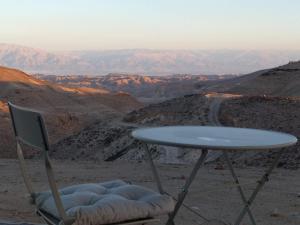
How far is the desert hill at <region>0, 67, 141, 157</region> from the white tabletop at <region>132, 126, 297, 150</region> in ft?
92.6

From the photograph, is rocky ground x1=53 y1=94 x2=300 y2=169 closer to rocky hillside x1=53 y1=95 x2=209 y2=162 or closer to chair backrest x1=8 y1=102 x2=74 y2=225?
rocky hillside x1=53 y1=95 x2=209 y2=162

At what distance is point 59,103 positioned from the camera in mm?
55344

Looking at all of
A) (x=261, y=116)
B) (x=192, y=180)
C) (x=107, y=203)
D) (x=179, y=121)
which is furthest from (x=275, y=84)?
(x=107, y=203)

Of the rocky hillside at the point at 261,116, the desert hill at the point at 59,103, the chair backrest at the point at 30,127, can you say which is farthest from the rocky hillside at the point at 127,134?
the chair backrest at the point at 30,127

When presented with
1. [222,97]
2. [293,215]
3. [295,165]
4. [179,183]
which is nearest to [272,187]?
[179,183]

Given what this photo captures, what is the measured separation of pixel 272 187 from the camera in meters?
8.91

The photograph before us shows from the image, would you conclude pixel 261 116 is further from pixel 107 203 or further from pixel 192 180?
pixel 107 203

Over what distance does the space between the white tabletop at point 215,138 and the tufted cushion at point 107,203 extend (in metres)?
0.37

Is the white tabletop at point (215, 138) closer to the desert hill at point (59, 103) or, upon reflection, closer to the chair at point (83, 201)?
the chair at point (83, 201)

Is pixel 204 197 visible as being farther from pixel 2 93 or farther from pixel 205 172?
pixel 2 93

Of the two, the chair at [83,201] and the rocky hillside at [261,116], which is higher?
the chair at [83,201]

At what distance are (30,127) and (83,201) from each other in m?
0.71

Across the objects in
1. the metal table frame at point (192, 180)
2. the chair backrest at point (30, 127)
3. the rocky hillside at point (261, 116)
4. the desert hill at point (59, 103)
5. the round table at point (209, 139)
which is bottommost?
the desert hill at point (59, 103)

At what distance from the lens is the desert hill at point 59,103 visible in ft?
124
